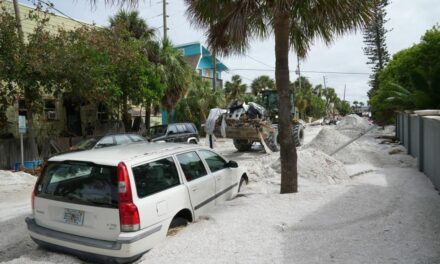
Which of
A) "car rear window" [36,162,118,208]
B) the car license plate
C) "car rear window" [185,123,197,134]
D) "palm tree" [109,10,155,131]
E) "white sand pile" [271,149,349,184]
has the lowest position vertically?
"white sand pile" [271,149,349,184]

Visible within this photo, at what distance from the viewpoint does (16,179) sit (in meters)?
11.4

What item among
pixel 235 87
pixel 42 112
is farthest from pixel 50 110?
pixel 235 87

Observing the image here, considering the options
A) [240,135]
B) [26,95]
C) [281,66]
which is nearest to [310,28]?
[281,66]

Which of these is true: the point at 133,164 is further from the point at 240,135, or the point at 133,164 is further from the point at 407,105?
the point at 407,105

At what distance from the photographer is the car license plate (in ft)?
14.0

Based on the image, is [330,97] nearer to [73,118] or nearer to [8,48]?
[73,118]

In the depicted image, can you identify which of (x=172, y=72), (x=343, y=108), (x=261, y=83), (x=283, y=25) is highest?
(x=261, y=83)

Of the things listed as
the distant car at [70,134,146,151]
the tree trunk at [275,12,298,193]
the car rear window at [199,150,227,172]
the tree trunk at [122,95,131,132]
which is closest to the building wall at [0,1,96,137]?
the tree trunk at [122,95,131,132]

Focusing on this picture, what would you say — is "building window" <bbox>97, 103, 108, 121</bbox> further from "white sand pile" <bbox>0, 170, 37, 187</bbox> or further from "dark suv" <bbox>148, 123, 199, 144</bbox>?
"white sand pile" <bbox>0, 170, 37, 187</bbox>

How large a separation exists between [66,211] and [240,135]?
13031 mm

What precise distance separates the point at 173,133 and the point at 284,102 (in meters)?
10.6

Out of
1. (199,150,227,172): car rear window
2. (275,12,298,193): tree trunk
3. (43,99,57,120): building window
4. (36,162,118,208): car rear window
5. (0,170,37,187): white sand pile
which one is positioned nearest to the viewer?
(36,162,118,208): car rear window

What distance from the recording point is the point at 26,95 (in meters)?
13.6

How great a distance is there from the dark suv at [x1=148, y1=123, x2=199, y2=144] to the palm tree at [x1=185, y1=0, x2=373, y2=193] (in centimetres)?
907
